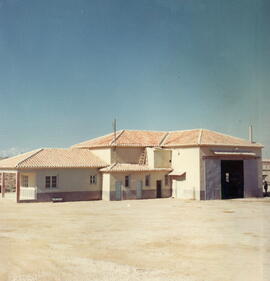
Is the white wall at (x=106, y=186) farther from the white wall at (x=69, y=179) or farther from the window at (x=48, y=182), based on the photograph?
the window at (x=48, y=182)

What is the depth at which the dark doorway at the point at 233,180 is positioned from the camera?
42.7 metres

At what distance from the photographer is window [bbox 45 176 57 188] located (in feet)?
121

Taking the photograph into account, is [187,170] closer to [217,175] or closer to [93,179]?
[217,175]

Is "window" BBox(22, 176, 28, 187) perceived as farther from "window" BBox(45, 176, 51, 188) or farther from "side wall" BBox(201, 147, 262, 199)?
"side wall" BBox(201, 147, 262, 199)

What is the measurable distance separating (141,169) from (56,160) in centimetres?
802

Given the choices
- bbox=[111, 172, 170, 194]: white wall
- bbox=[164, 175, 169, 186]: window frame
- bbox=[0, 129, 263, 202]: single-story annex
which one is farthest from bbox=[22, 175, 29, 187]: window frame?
bbox=[164, 175, 169, 186]: window frame

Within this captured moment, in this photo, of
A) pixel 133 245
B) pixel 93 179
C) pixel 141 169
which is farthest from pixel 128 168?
pixel 133 245

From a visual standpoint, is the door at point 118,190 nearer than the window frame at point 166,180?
Yes

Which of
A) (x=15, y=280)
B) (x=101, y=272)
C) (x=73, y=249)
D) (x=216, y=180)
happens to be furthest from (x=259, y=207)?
(x=15, y=280)

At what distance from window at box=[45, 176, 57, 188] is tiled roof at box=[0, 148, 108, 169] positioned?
1.11 m

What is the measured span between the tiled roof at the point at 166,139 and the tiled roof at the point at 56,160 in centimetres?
205

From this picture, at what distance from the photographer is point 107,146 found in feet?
137

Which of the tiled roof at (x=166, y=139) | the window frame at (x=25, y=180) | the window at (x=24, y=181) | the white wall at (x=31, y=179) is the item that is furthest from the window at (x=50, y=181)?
the tiled roof at (x=166, y=139)

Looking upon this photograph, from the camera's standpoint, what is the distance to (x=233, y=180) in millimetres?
44500
